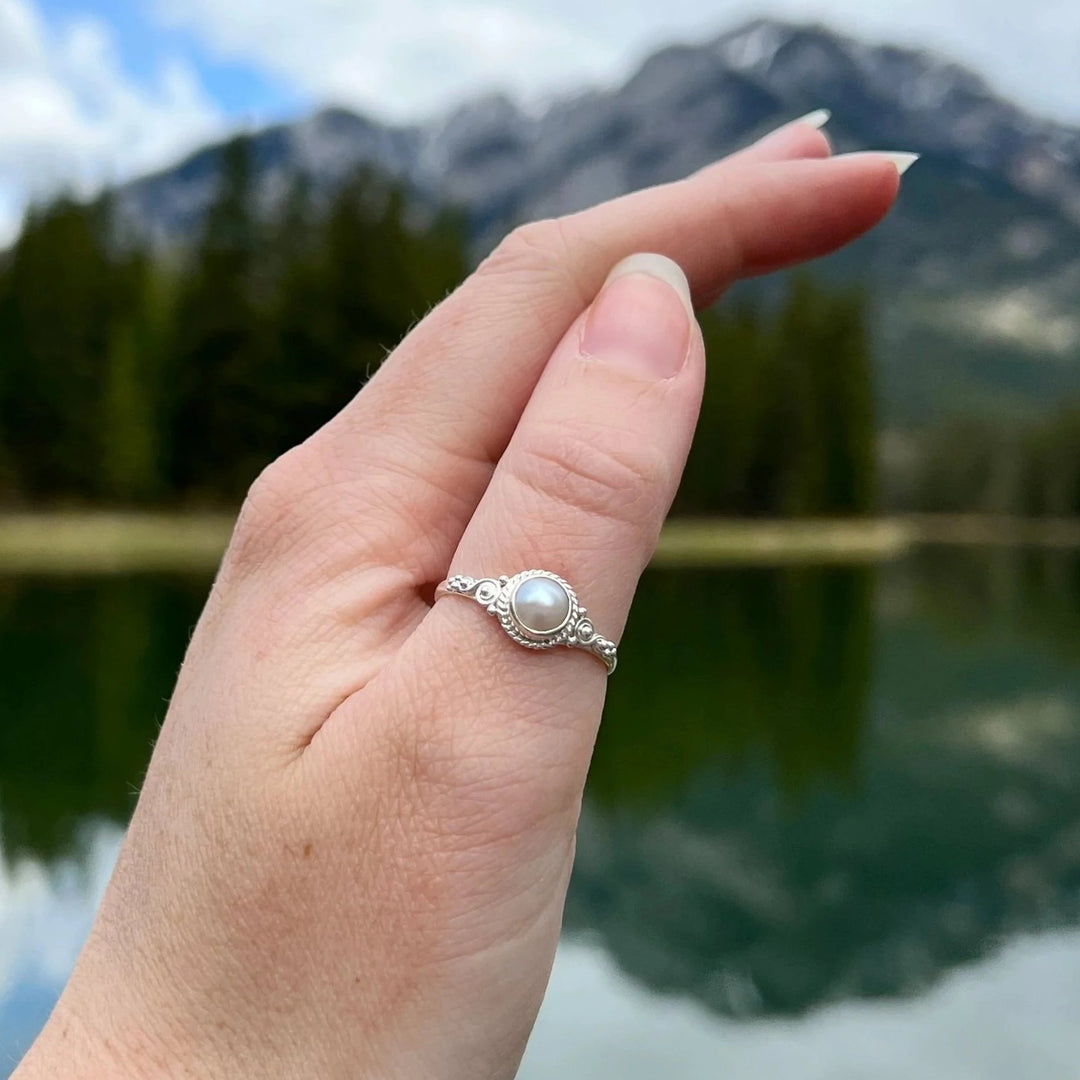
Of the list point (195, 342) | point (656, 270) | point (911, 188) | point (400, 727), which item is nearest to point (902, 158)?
point (656, 270)

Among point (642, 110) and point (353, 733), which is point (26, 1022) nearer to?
point (353, 733)

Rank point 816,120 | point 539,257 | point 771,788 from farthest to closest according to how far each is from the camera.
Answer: point 771,788 < point 816,120 < point 539,257

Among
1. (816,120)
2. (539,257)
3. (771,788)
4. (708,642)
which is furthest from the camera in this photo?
(708,642)

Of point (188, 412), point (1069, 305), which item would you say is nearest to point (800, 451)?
point (188, 412)

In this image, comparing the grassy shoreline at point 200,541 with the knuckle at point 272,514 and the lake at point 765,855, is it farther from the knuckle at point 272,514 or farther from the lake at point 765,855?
the knuckle at point 272,514

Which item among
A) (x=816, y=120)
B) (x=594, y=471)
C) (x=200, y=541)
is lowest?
(x=200, y=541)

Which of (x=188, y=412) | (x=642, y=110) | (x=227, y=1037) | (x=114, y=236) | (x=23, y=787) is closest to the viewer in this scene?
(x=227, y=1037)

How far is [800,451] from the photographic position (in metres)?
29.0

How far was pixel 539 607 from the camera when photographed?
95cm

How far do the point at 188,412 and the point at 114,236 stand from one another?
5.41 metres

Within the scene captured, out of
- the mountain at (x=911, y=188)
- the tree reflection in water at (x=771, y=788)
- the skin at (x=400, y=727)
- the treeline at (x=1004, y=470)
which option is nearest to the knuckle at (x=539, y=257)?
the skin at (x=400, y=727)

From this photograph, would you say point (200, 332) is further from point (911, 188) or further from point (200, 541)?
point (911, 188)

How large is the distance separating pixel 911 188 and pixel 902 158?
11963 cm

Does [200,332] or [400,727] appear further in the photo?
[200,332]
